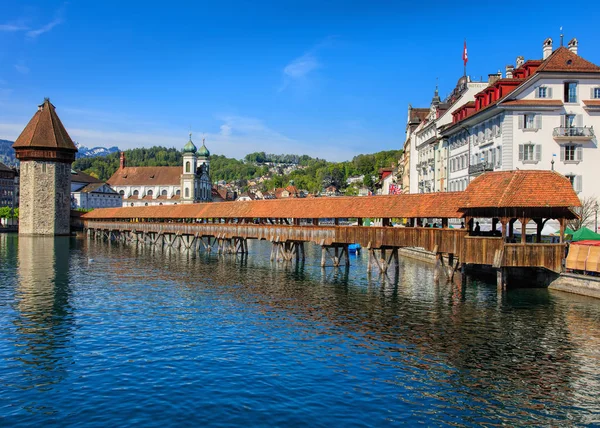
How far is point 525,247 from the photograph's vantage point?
28.2 m

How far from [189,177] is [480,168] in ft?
297

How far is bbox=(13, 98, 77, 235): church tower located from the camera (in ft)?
271

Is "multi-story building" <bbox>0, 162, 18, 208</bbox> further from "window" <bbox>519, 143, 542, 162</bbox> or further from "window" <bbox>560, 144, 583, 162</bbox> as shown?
"window" <bbox>560, 144, 583, 162</bbox>

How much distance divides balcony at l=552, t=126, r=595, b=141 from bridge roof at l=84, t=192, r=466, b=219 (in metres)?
13.1

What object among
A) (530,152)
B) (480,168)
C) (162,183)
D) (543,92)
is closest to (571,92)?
(543,92)

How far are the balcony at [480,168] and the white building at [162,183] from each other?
89.2 metres

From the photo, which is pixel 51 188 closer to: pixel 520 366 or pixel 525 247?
pixel 525 247

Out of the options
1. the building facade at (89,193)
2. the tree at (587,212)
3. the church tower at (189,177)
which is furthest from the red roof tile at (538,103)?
the building facade at (89,193)

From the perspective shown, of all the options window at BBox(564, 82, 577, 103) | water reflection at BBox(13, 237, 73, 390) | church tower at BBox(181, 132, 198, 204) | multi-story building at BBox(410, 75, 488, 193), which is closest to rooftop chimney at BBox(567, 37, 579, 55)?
window at BBox(564, 82, 577, 103)

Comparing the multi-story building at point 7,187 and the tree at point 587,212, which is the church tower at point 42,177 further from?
the tree at point 587,212

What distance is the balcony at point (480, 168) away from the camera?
4278 cm

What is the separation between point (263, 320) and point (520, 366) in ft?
32.7

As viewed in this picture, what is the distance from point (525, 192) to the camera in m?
28.1

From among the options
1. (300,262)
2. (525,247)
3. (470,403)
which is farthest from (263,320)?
(300,262)
